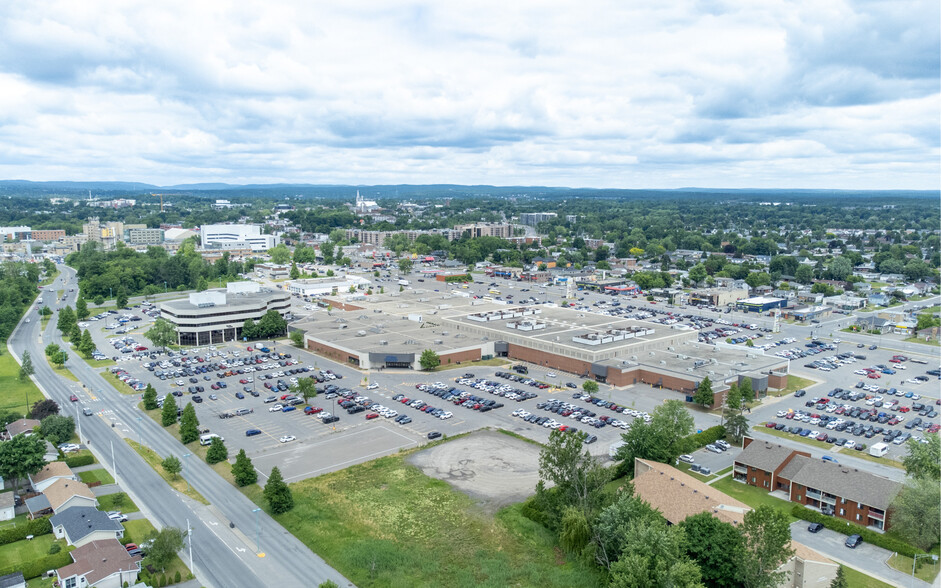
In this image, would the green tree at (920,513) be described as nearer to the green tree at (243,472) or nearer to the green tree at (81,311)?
the green tree at (243,472)

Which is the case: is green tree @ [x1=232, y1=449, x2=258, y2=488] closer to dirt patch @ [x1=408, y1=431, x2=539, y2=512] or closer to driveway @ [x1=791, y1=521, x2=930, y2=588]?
dirt patch @ [x1=408, y1=431, x2=539, y2=512]

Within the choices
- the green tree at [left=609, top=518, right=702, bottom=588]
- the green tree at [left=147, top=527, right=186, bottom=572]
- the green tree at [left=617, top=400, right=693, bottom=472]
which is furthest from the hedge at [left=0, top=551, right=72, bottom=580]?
the green tree at [left=617, top=400, right=693, bottom=472]

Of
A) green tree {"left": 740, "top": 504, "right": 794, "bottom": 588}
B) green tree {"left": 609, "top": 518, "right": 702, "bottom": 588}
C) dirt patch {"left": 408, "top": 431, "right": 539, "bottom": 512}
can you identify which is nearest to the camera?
green tree {"left": 609, "top": 518, "right": 702, "bottom": 588}

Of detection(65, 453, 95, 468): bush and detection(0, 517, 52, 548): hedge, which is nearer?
detection(0, 517, 52, 548): hedge

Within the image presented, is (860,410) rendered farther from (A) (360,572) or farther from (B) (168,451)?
(B) (168,451)

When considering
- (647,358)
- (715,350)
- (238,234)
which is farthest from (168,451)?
(238,234)

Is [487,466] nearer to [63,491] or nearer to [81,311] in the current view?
[63,491]

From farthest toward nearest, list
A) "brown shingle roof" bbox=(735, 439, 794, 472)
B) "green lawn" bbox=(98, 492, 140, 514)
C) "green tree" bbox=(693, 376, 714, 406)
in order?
"green tree" bbox=(693, 376, 714, 406) → "brown shingle roof" bbox=(735, 439, 794, 472) → "green lawn" bbox=(98, 492, 140, 514)
